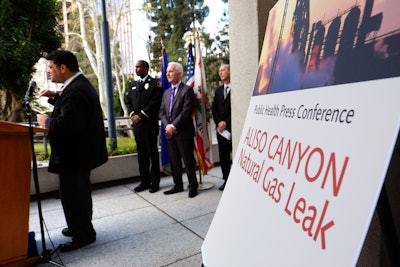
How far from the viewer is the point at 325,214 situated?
0.85 m

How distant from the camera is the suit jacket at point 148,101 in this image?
4.78 m

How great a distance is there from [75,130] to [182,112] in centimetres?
182

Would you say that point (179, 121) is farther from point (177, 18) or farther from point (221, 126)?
point (177, 18)

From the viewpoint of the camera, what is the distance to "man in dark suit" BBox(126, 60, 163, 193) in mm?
4785

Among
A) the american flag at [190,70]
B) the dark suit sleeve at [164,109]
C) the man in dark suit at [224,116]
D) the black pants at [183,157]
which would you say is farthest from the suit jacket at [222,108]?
the dark suit sleeve at [164,109]

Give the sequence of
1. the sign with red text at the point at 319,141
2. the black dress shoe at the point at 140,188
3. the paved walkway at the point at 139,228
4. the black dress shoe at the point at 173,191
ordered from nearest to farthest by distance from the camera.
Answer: the sign with red text at the point at 319,141 < the paved walkway at the point at 139,228 < the black dress shoe at the point at 173,191 < the black dress shoe at the point at 140,188

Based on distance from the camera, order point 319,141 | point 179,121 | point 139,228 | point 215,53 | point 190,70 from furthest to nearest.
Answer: point 215,53 < point 190,70 < point 179,121 < point 139,228 < point 319,141

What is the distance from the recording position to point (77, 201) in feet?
9.73

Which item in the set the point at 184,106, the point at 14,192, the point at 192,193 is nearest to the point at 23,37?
the point at 184,106

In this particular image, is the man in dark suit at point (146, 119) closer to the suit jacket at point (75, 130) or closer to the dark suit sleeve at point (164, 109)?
the dark suit sleeve at point (164, 109)

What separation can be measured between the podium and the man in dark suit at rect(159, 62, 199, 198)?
210 cm

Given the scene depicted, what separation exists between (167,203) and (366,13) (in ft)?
12.1

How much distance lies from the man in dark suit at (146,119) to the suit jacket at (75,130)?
5.82 ft

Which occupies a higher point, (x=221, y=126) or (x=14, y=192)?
(x=221, y=126)
